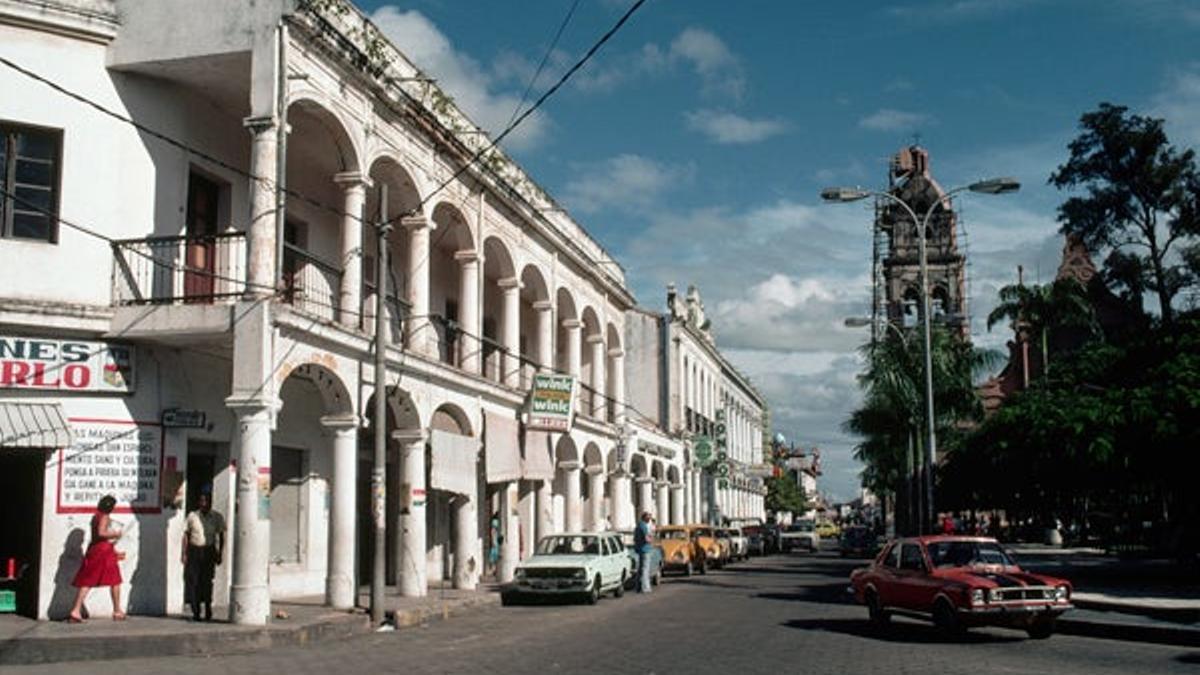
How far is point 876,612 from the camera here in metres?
17.8

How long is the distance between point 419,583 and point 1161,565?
67.3 ft

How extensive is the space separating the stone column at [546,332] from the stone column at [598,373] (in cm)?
538

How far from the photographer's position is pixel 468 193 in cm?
2666

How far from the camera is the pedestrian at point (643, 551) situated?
88.1 ft

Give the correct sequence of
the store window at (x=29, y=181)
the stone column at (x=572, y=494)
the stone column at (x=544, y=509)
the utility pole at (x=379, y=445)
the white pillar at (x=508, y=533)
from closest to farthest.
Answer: the store window at (x=29, y=181) → the utility pole at (x=379, y=445) → the white pillar at (x=508, y=533) → the stone column at (x=544, y=509) → the stone column at (x=572, y=494)

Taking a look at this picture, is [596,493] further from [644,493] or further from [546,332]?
[546,332]

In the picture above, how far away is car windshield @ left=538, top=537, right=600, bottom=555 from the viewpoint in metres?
25.0

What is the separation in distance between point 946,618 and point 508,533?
15.5 m

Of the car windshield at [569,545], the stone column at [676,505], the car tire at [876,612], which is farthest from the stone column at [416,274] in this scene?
the stone column at [676,505]

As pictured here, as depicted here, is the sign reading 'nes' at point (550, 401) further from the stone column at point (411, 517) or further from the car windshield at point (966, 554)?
the car windshield at point (966, 554)

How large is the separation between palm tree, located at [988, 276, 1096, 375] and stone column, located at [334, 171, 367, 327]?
44554 millimetres

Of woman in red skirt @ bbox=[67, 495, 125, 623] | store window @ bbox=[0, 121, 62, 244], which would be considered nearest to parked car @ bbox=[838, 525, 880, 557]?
woman in red skirt @ bbox=[67, 495, 125, 623]

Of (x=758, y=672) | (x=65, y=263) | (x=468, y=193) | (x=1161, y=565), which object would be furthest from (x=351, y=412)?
(x=1161, y=565)

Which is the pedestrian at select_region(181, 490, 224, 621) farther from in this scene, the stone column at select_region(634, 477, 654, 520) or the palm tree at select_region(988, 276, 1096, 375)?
the palm tree at select_region(988, 276, 1096, 375)
